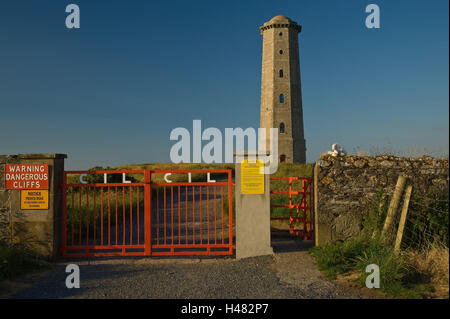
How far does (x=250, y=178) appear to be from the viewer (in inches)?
280

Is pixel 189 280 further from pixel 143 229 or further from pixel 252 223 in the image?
pixel 143 229

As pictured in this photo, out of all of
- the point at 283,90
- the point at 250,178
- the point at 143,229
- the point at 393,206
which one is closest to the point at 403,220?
the point at 393,206

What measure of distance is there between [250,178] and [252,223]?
0.99 m

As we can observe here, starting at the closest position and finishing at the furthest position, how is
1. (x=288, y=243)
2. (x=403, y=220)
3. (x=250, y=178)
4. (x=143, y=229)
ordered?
(x=403, y=220) < (x=250, y=178) < (x=288, y=243) < (x=143, y=229)

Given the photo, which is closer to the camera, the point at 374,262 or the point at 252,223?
the point at 374,262

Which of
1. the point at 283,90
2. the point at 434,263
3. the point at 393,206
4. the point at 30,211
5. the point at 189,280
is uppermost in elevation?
the point at 283,90

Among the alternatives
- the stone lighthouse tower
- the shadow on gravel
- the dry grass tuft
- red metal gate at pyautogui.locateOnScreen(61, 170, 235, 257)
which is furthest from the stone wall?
the stone lighthouse tower

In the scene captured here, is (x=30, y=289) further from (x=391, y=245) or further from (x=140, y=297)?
(x=391, y=245)

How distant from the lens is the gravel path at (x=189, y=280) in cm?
521

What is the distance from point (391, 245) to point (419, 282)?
0.97 m

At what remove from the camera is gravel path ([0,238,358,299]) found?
17.1ft

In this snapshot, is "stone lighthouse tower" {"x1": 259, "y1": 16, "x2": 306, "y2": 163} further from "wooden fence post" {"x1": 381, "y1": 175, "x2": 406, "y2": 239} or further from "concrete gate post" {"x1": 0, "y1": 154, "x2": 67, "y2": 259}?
"concrete gate post" {"x1": 0, "y1": 154, "x2": 67, "y2": 259}

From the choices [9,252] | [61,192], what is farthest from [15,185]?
[9,252]

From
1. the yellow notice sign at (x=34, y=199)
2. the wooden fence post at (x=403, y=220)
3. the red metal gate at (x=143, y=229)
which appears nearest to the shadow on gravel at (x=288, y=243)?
the red metal gate at (x=143, y=229)
